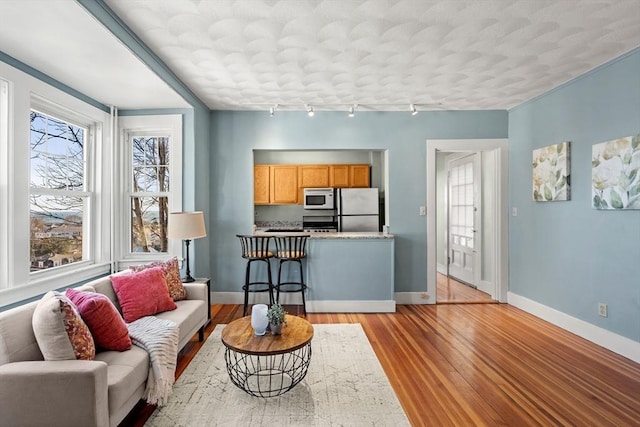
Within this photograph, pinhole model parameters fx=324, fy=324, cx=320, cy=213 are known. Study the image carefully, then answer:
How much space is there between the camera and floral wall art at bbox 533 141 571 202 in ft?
11.3

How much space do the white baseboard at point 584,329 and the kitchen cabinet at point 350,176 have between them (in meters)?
3.00

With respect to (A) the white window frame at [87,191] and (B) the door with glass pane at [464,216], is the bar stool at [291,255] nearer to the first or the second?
(A) the white window frame at [87,191]

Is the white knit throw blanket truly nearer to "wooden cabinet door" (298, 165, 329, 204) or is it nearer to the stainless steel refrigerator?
the stainless steel refrigerator

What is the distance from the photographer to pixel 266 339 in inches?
86.5

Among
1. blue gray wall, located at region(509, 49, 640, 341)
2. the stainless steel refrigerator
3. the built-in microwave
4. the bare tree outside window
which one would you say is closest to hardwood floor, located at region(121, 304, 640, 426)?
blue gray wall, located at region(509, 49, 640, 341)

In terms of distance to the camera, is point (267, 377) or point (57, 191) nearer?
A: point (267, 377)

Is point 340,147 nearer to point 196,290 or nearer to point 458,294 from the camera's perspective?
point 196,290

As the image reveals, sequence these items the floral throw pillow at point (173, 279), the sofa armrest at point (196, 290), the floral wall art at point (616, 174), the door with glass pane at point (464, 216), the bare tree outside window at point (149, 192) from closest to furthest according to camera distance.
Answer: the floral wall art at point (616, 174) → the floral throw pillow at point (173, 279) → the sofa armrest at point (196, 290) → the bare tree outside window at point (149, 192) → the door with glass pane at point (464, 216)

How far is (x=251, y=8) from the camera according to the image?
222 centimetres

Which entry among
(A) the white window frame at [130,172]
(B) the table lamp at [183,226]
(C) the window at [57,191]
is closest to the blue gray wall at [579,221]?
(B) the table lamp at [183,226]

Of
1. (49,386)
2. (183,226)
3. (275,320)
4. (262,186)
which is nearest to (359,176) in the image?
(262,186)

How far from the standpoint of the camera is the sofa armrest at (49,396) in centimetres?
153

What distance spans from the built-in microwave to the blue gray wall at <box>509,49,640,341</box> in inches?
109

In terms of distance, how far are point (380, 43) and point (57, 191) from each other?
3.28 m
